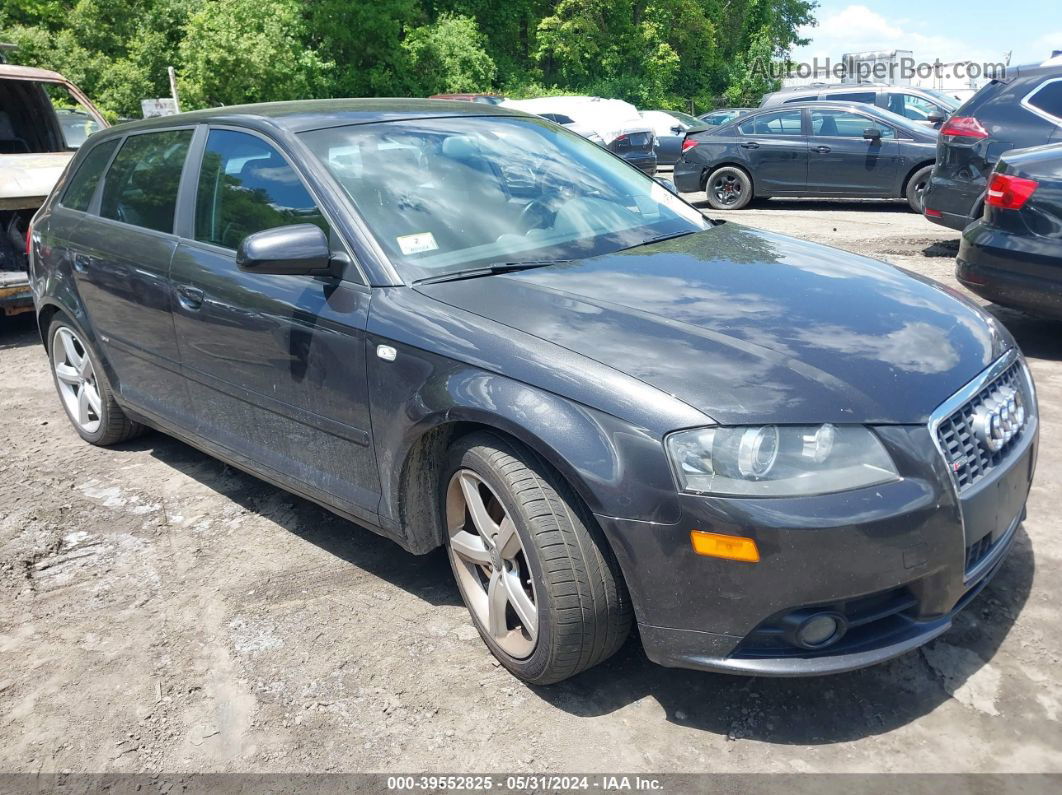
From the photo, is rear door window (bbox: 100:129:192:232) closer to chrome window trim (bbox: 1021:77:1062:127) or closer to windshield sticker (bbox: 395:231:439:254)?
windshield sticker (bbox: 395:231:439:254)

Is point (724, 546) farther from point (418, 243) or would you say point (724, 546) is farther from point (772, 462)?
point (418, 243)

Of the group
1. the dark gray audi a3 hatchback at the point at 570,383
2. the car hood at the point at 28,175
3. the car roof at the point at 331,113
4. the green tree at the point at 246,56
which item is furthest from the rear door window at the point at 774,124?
the green tree at the point at 246,56

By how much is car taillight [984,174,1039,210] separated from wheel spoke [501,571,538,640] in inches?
159

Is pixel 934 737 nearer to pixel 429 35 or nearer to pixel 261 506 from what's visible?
pixel 261 506

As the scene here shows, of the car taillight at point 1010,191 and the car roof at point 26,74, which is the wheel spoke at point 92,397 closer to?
the car roof at point 26,74

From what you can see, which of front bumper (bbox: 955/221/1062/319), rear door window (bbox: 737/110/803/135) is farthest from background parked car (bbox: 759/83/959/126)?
front bumper (bbox: 955/221/1062/319)

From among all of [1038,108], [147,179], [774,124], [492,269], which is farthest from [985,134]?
[147,179]

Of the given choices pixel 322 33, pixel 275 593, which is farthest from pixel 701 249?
pixel 322 33

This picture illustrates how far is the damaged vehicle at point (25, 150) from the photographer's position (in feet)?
23.4

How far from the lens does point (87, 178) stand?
470cm

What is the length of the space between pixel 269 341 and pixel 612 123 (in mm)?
12275

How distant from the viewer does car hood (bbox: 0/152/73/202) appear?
7.14 m

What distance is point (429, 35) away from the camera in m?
28.4

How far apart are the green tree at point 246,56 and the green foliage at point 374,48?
0.04 m
